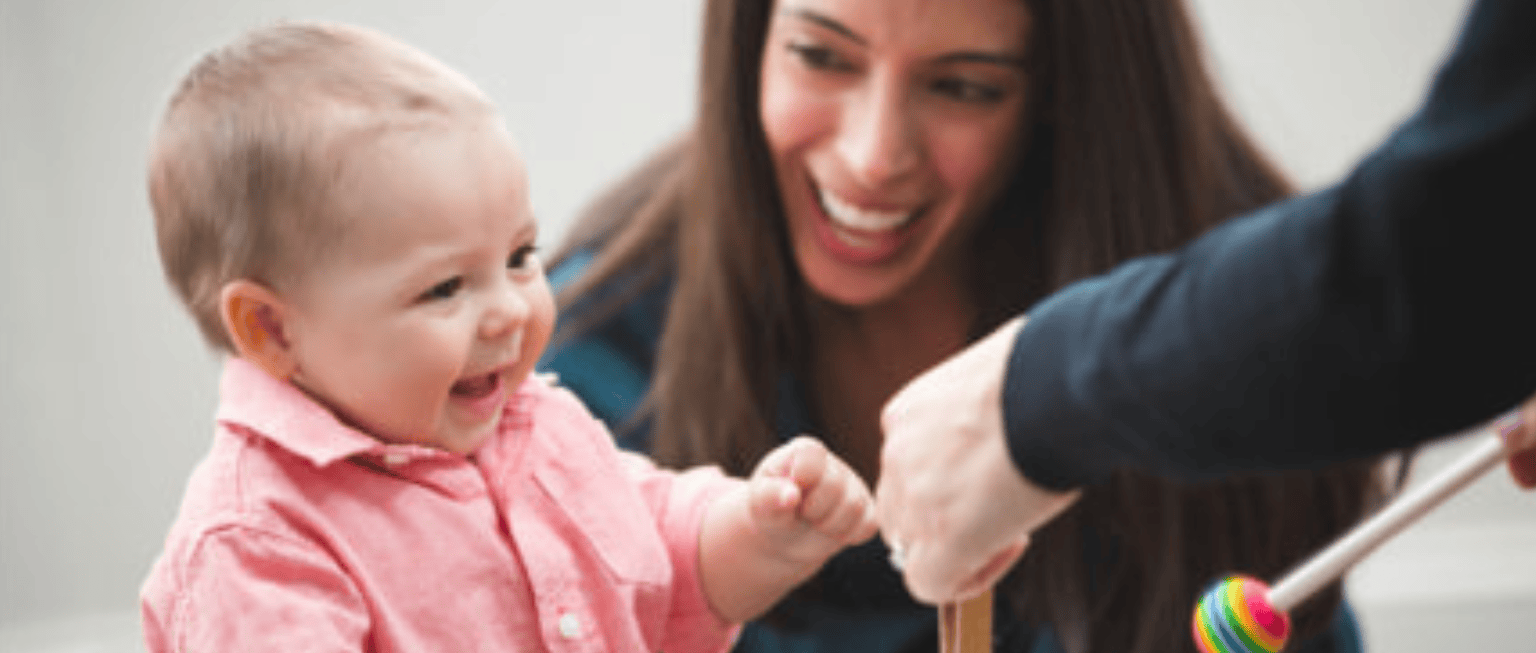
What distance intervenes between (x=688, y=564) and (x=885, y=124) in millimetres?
401

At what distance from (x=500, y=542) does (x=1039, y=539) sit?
64cm

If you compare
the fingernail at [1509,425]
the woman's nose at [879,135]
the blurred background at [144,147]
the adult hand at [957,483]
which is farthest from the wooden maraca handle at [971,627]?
the blurred background at [144,147]

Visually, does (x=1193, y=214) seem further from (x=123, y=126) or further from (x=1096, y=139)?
(x=123, y=126)

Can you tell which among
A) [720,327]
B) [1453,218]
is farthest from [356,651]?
[720,327]

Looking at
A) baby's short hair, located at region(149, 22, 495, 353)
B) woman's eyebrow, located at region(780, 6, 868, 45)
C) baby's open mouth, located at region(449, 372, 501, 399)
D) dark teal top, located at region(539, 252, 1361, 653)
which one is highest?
baby's short hair, located at region(149, 22, 495, 353)

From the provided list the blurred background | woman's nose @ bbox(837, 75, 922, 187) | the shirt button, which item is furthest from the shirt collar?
the blurred background

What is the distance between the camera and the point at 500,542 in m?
0.85

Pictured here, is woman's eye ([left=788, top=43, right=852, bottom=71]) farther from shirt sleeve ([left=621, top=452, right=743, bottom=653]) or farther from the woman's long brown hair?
shirt sleeve ([left=621, top=452, right=743, bottom=653])

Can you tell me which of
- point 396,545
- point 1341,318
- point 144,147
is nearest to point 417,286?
point 396,545

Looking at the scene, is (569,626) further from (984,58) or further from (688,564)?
(984,58)

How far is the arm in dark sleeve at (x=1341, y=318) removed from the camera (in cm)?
58

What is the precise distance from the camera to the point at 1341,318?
62 cm

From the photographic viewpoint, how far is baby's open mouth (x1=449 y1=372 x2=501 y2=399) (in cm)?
84

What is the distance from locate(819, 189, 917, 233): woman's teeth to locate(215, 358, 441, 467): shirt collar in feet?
1.75
